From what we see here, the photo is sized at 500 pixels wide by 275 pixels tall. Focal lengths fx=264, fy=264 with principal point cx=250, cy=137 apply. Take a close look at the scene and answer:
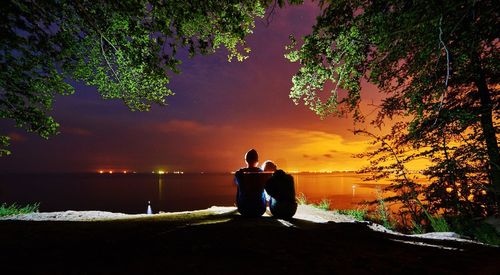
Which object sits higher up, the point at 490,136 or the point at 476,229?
the point at 490,136

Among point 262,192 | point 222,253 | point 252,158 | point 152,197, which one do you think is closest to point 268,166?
point 252,158

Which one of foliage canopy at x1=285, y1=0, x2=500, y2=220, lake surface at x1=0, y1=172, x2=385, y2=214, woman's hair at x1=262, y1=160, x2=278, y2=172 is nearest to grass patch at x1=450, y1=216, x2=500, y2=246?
foliage canopy at x1=285, y1=0, x2=500, y2=220

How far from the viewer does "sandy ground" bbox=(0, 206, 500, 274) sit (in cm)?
284

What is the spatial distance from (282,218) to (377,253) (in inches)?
140

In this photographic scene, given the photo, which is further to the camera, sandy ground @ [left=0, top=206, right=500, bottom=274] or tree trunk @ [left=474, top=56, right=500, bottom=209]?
tree trunk @ [left=474, top=56, right=500, bottom=209]

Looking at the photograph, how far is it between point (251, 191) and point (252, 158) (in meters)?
0.90

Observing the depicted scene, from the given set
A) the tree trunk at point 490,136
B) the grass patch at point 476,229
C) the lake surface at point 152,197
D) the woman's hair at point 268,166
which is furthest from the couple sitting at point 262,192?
the lake surface at point 152,197

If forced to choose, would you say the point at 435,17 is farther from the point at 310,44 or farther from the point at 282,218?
the point at 282,218

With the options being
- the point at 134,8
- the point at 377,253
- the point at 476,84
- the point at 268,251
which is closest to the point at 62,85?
the point at 134,8

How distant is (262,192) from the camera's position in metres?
7.12

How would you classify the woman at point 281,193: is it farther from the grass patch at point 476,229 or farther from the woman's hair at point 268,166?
the grass patch at point 476,229

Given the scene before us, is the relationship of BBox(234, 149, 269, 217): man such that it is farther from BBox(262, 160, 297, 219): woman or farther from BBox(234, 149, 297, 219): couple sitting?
BBox(262, 160, 297, 219): woman

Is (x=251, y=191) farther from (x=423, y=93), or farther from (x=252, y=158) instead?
(x=423, y=93)

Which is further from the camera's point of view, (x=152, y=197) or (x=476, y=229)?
(x=152, y=197)
